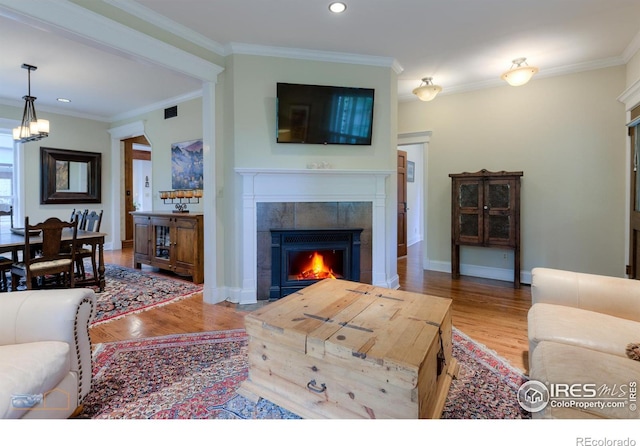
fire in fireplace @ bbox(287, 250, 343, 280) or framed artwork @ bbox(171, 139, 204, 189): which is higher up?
framed artwork @ bbox(171, 139, 204, 189)

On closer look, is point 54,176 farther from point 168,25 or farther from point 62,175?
point 168,25

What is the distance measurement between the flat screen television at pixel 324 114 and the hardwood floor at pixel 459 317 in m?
1.90

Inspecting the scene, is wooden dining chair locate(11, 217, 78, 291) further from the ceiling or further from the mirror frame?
the mirror frame

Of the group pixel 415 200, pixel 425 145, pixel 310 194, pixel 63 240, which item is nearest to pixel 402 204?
pixel 425 145

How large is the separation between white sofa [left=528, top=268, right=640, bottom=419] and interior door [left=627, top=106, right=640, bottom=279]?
1840 millimetres

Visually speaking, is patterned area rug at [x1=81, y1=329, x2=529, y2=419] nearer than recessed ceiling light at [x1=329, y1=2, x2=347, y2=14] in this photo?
Yes

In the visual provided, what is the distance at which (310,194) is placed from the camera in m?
3.43

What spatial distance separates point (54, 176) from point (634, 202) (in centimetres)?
854

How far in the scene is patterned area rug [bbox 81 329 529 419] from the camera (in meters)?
1.59

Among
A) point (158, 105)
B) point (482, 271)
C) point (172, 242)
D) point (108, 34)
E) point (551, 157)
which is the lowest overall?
point (482, 271)

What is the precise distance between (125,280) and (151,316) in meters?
1.59

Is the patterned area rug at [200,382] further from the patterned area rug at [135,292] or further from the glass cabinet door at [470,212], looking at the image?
the glass cabinet door at [470,212]

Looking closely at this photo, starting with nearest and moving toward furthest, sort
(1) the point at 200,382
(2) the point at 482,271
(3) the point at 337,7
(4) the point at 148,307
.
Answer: (1) the point at 200,382
(3) the point at 337,7
(4) the point at 148,307
(2) the point at 482,271

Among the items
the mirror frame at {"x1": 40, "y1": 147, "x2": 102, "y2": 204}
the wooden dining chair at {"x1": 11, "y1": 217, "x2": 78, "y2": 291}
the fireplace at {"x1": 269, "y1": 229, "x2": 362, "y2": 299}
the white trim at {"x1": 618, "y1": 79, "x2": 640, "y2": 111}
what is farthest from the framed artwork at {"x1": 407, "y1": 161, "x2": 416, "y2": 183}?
the mirror frame at {"x1": 40, "y1": 147, "x2": 102, "y2": 204}
